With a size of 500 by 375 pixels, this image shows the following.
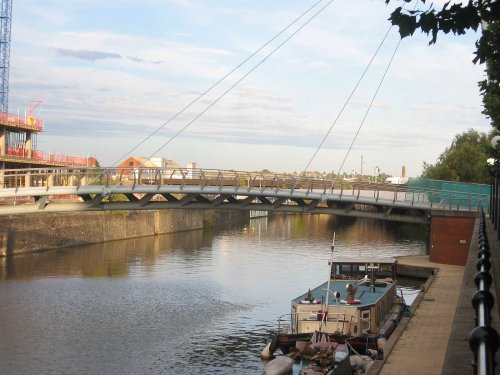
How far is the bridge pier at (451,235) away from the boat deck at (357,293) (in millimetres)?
13408

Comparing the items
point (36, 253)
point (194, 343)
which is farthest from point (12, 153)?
point (194, 343)

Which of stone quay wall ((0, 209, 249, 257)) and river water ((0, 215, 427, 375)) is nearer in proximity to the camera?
river water ((0, 215, 427, 375))

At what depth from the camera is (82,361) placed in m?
24.0

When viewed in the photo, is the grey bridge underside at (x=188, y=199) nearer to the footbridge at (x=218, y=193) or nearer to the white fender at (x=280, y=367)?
the footbridge at (x=218, y=193)

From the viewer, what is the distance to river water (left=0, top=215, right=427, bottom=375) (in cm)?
2461

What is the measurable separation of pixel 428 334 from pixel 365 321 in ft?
9.46

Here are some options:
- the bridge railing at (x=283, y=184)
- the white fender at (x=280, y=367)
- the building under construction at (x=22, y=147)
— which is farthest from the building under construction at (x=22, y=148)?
the white fender at (x=280, y=367)

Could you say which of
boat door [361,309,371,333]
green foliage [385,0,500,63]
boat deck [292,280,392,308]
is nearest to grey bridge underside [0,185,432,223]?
boat deck [292,280,392,308]

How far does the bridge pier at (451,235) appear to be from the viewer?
42.4 metres

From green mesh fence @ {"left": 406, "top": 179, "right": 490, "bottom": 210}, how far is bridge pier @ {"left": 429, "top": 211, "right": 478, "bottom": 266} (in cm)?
102

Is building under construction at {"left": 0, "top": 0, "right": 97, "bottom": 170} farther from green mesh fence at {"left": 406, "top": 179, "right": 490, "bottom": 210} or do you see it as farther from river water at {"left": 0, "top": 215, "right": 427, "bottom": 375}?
green mesh fence at {"left": 406, "top": 179, "right": 490, "bottom": 210}

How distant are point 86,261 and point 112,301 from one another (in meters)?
16.7

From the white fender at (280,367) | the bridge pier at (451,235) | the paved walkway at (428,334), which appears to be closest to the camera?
the paved walkway at (428,334)

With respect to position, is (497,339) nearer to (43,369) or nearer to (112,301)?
(43,369)
